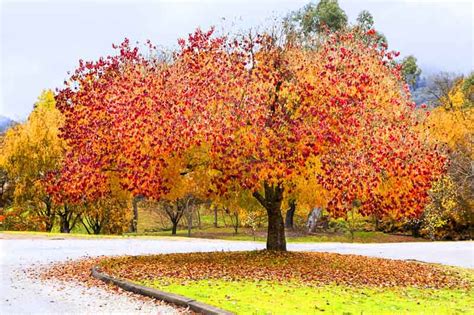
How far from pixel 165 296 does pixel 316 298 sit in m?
3.42

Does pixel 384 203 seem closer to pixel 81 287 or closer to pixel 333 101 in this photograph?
pixel 333 101

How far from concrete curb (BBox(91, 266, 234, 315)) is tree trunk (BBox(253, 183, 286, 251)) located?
7524 millimetres

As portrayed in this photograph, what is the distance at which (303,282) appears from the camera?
50.9ft

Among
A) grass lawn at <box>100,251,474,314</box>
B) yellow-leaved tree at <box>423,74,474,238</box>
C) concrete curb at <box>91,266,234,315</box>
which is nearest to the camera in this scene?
concrete curb at <box>91,266,234,315</box>

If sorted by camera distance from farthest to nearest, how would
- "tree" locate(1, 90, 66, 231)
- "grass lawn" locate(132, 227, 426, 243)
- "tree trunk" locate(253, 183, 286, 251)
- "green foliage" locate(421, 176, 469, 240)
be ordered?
"grass lawn" locate(132, 227, 426, 243) → "green foliage" locate(421, 176, 469, 240) → "tree" locate(1, 90, 66, 231) → "tree trunk" locate(253, 183, 286, 251)

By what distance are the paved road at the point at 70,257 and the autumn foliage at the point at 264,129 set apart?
4082 mm

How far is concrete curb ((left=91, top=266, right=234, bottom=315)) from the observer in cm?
1079

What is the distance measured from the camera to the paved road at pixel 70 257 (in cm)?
1170

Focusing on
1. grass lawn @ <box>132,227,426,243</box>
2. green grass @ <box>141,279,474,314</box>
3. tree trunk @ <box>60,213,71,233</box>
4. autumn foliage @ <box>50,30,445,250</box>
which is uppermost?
autumn foliage @ <box>50,30,445,250</box>

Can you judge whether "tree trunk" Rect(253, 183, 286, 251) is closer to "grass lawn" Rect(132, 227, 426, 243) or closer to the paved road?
the paved road

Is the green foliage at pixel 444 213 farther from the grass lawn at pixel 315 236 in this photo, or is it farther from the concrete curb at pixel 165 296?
the concrete curb at pixel 165 296

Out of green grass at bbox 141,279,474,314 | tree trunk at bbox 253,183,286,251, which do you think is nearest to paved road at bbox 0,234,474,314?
green grass at bbox 141,279,474,314

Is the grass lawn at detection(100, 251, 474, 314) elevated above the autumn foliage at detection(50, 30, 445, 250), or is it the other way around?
the autumn foliage at detection(50, 30, 445, 250)

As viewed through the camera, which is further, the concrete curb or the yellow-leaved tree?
the yellow-leaved tree
